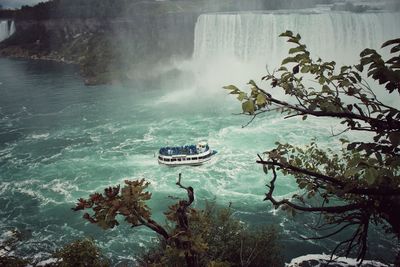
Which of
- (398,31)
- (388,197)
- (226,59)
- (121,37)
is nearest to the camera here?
(388,197)

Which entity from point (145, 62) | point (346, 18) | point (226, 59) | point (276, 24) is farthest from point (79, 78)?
point (346, 18)

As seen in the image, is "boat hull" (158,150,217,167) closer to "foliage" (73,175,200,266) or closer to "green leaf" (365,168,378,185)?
"foliage" (73,175,200,266)

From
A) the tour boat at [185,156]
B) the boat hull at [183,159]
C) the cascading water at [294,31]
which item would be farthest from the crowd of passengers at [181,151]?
the cascading water at [294,31]

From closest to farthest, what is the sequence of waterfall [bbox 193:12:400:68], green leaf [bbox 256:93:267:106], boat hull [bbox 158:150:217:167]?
green leaf [bbox 256:93:267:106] < boat hull [bbox 158:150:217:167] < waterfall [bbox 193:12:400:68]

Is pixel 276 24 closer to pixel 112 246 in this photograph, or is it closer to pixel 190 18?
pixel 190 18

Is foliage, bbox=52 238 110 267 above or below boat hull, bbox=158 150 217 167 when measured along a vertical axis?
above

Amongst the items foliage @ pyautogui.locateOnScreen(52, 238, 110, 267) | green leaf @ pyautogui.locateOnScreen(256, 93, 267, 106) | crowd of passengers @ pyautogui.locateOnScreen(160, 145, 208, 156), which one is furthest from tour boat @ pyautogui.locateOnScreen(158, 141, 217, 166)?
green leaf @ pyautogui.locateOnScreen(256, 93, 267, 106)

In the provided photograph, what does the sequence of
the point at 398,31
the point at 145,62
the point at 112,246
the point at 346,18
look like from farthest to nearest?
the point at 145,62
the point at 346,18
the point at 398,31
the point at 112,246
